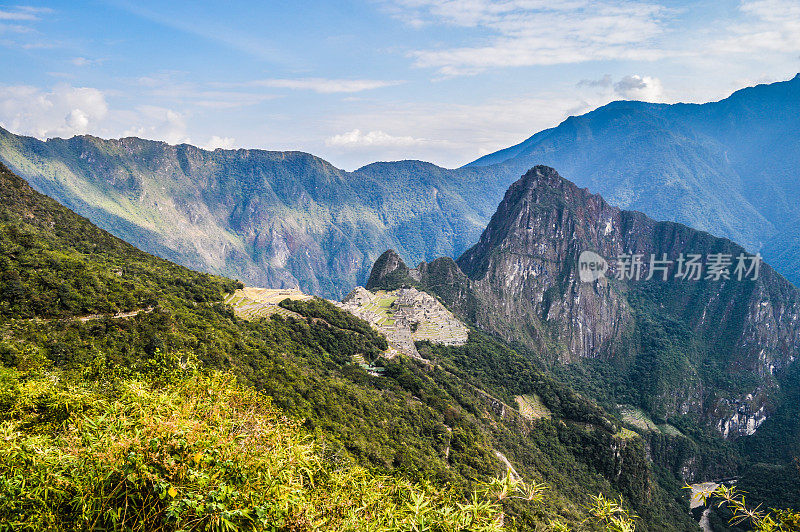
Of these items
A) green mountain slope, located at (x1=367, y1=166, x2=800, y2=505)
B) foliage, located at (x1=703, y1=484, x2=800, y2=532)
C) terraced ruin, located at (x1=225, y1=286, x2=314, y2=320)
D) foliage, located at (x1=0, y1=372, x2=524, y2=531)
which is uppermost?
foliage, located at (x1=0, y1=372, x2=524, y2=531)

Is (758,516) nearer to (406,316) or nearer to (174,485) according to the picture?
(174,485)

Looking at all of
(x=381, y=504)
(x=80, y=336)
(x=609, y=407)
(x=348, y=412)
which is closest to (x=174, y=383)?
(x=381, y=504)

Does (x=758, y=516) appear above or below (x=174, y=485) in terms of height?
below

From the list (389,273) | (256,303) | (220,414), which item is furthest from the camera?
(389,273)

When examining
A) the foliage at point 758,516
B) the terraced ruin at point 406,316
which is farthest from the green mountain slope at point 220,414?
the terraced ruin at point 406,316

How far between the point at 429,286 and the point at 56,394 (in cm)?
14329

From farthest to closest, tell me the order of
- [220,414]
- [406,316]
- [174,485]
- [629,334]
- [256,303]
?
[629,334]
[406,316]
[256,303]
[220,414]
[174,485]

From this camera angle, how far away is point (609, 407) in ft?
476

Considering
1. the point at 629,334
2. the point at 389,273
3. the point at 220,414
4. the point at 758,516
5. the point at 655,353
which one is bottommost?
Result: the point at 655,353

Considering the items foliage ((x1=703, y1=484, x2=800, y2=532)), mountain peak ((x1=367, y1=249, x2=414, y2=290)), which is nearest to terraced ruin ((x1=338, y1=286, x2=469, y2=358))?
mountain peak ((x1=367, y1=249, x2=414, y2=290))

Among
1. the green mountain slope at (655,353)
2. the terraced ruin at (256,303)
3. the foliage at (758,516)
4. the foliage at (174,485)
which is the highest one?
the foliage at (174,485)

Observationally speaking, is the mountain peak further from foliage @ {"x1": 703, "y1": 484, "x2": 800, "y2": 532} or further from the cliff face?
foliage @ {"x1": 703, "y1": 484, "x2": 800, "y2": 532}

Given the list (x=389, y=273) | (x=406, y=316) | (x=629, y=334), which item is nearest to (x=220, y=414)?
(x=406, y=316)

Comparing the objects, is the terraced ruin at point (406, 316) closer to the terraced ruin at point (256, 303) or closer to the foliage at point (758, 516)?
the terraced ruin at point (256, 303)
